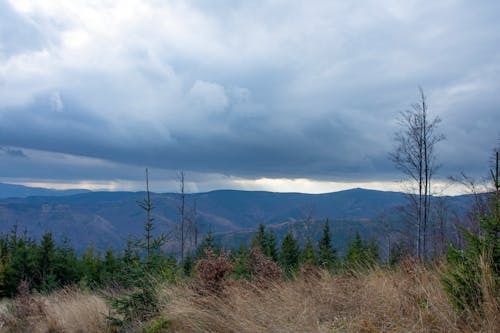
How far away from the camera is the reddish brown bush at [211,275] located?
Answer: 21.6 feet

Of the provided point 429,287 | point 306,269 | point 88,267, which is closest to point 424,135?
point 306,269

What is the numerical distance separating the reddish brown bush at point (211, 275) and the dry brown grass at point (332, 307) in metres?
0.18

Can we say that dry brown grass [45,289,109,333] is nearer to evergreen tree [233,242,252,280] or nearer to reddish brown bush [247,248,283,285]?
evergreen tree [233,242,252,280]

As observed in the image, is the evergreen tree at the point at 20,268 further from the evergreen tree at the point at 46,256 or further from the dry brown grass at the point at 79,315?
the dry brown grass at the point at 79,315

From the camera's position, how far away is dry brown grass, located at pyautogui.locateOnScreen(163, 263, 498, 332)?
13.4 ft

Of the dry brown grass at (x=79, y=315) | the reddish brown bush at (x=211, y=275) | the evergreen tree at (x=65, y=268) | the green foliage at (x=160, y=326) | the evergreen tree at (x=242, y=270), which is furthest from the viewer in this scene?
the evergreen tree at (x=65, y=268)

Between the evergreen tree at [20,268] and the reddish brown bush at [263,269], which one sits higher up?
the reddish brown bush at [263,269]

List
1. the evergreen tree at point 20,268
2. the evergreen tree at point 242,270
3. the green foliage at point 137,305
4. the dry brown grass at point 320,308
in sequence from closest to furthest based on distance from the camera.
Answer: the dry brown grass at point 320,308, the green foliage at point 137,305, the evergreen tree at point 242,270, the evergreen tree at point 20,268

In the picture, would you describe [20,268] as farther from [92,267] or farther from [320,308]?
[320,308]

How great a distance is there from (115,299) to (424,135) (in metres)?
16.2

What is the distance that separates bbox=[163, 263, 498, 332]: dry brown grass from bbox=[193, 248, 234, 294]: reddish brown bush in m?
0.18

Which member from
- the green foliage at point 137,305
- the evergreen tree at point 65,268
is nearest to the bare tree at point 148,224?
the green foliage at point 137,305

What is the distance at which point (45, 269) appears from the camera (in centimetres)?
2589

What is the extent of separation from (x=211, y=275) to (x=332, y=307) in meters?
2.28
